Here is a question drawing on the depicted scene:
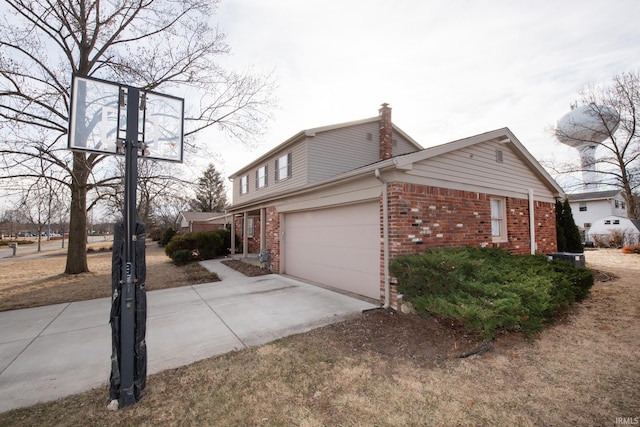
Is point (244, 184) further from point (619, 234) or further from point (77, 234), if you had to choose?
point (619, 234)

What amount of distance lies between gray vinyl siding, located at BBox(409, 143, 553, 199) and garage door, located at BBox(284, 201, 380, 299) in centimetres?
156

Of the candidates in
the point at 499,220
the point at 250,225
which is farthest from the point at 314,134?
the point at 250,225

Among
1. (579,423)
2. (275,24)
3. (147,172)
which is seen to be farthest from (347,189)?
(147,172)

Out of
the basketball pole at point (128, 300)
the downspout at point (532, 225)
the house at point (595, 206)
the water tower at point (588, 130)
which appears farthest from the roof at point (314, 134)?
the house at point (595, 206)

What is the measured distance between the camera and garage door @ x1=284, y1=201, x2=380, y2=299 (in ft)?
21.2

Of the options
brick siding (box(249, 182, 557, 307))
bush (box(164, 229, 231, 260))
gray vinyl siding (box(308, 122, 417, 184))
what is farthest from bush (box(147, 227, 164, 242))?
brick siding (box(249, 182, 557, 307))

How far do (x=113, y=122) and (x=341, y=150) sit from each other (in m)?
9.33

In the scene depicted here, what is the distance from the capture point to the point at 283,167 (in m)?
12.7

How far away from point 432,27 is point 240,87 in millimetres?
8234

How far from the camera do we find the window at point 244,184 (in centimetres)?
1702

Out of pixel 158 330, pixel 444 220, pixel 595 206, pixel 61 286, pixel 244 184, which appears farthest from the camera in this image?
pixel 595 206

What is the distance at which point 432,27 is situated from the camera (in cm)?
649

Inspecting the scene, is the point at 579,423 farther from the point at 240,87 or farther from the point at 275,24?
the point at 240,87

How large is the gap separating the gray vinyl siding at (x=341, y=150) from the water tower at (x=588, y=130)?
17859 millimetres
